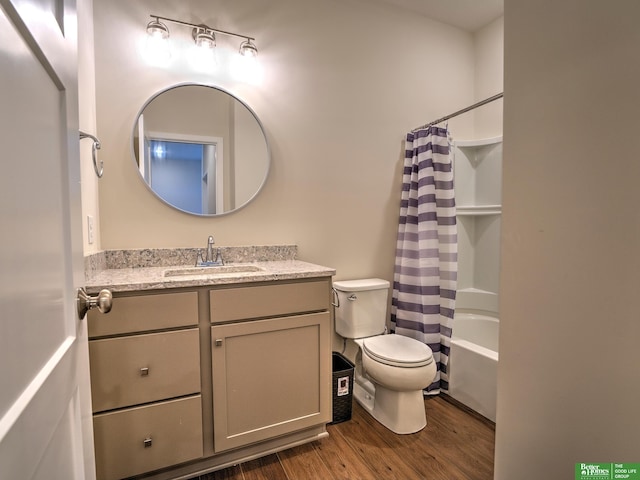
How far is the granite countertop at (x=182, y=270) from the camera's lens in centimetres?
130

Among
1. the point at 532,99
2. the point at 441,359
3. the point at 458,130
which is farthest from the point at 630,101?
the point at 458,130

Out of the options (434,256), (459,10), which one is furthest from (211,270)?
(459,10)

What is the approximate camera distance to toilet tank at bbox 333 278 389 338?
6.66 feet

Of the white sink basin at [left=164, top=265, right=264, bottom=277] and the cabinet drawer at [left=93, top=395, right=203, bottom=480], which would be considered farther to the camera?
the white sink basin at [left=164, top=265, right=264, bottom=277]

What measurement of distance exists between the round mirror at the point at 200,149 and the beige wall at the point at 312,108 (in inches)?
2.2

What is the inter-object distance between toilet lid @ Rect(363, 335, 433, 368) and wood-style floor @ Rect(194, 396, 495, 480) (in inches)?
15.9

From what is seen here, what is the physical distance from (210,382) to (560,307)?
1.33 meters

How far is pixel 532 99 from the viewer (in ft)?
3.00

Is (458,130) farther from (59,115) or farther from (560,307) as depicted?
(59,115)

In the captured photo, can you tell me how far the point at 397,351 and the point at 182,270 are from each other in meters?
1.26

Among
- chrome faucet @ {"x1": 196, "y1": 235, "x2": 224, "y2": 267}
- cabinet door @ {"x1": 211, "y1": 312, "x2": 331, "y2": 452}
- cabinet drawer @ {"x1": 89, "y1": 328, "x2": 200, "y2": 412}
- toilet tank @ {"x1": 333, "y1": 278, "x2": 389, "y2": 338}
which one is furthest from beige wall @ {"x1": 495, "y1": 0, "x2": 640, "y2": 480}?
chrome faucet @ {"x1": 196, "y1": 235, "x2": 224, "y2": 267}

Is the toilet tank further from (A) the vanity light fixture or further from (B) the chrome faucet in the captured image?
(A) the vanity light fixture

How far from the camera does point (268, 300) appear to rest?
4.92ft

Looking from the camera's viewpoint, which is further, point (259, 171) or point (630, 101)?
point (259, 171)
